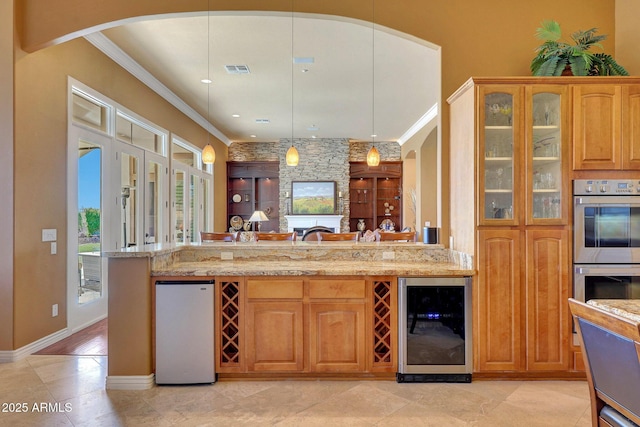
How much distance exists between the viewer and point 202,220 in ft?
30.3

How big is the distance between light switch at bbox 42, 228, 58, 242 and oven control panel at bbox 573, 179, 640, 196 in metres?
4.98

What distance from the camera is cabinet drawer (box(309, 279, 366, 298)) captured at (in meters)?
2.97

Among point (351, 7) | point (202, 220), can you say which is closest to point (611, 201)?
point (351, 7)

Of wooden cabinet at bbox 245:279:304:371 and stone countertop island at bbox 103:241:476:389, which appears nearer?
stone countertop island at bbox 103:241:476:389

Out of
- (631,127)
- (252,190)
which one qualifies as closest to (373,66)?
(631,127)

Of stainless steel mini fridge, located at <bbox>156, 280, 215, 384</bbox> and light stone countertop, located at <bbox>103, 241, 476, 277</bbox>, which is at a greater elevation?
light stone countertop, located at <bbox>103, 241, 476, 277</bbox>

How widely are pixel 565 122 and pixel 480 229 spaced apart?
1.12 m

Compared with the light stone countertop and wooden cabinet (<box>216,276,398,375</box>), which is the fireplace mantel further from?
wooden cabinet (<box>216,276,398,375</box>)

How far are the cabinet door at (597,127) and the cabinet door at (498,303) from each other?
2.77 feet

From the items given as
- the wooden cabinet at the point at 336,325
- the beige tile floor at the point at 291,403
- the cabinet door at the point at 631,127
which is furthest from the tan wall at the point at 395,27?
the wooden cabinet at the point at 336,325

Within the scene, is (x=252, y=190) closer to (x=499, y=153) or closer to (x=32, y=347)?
(x=32, y=347)

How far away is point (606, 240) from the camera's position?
2.97m

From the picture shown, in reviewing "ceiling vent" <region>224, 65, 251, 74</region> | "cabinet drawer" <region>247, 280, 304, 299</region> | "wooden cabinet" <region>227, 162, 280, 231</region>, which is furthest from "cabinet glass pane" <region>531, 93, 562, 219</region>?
"wooden cabinet" <region>227, 162, 280, 231</region>

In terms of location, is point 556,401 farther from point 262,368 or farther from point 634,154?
point 262,368
